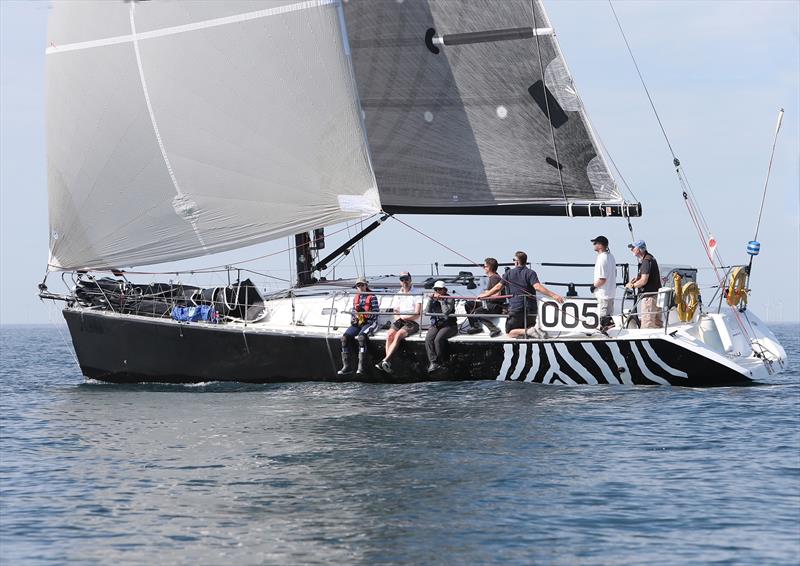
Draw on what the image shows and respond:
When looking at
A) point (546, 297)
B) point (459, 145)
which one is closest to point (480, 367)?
point (546, 297)

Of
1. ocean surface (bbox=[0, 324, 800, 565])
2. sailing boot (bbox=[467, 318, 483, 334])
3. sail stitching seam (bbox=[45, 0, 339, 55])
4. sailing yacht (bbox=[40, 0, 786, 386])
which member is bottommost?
ocean surface (bbox=[0, 324, 800, 565])

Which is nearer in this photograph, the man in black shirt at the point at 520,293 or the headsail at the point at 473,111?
the man in black shirt at the point at 520,293

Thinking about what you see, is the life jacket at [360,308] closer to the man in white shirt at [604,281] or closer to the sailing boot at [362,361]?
the sailing boot at [362,361]

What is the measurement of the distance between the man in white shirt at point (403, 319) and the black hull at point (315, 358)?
16cm

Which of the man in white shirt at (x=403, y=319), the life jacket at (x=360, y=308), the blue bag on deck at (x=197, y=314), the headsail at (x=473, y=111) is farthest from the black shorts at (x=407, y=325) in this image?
the blue bag on deck at (x=197, y=314)

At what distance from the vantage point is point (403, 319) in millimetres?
16875

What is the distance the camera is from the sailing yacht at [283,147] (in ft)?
57.4

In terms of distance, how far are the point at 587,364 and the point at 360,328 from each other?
3499mm

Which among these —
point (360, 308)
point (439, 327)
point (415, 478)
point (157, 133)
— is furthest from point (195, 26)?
point (415, 478)

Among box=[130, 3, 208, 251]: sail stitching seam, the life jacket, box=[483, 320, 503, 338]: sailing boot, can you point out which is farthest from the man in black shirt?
box=[130, 3, 208, 251]: sail stitching seam

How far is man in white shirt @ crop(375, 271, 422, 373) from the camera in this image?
1661cm

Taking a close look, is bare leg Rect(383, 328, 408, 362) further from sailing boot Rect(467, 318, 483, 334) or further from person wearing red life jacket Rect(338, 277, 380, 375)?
sailing boot Rect(467, 318, 483, 334)

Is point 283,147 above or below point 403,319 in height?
above

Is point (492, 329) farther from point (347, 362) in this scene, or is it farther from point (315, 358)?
point (315, 358)
